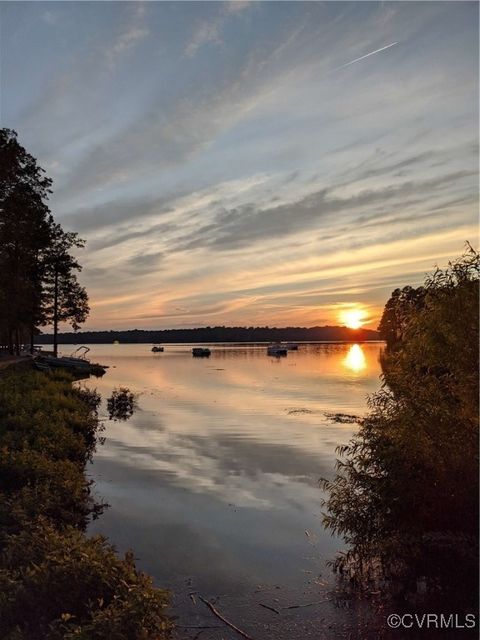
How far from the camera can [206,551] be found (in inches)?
480

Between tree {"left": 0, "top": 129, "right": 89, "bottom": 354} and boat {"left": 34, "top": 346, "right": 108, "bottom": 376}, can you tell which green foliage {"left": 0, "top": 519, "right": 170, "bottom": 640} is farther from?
boat {"left": 34, "top": 346, "right": 108, "bottom": 376}

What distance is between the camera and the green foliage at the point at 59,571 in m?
7.11

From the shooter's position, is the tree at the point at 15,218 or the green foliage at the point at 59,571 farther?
the tree at the point at 15,218

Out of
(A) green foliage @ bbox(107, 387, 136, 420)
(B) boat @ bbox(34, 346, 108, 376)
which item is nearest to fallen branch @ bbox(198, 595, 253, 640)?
(A) green foliage @ bbox(107, 387, 136, 420)

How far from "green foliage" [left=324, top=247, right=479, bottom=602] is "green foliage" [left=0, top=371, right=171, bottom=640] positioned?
490 centimetres

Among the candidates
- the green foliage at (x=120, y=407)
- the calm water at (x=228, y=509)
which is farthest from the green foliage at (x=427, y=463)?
the green foliage at (x=120, y=407)

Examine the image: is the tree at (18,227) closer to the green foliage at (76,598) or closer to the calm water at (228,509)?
the calm water at (228,509)

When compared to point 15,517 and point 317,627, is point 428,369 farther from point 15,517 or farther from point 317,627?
point 15,517

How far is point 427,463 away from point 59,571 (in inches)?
277

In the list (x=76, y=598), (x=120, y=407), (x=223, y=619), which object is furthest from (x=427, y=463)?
(x=120, y=407)

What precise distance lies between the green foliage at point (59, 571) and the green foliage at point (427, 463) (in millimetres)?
4898

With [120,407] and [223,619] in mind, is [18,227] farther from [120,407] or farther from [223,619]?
[223,619]

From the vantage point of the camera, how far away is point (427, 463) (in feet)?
32.0

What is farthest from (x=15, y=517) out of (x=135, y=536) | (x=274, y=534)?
(x=274, y=534)
